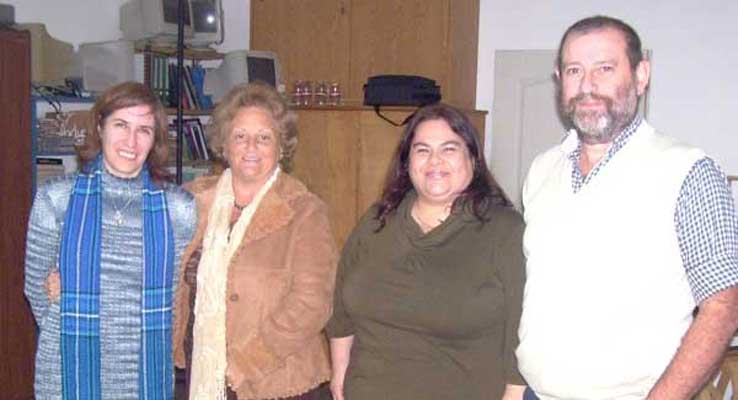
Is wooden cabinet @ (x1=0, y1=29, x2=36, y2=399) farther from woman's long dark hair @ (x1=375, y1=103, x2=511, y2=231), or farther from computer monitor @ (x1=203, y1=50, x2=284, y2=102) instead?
woman's long dark hair @ (x1=375, y1=103, x2=511, y2=231)

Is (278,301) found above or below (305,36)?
below

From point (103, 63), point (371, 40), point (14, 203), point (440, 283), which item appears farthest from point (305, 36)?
point (440, 283)

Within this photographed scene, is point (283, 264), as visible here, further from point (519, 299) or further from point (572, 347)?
point (572, 347)

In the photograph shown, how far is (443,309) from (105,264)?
0.93 m

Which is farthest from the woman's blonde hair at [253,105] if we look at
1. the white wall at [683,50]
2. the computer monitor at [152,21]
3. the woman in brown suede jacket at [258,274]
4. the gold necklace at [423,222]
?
the computer monitor at [152,21]

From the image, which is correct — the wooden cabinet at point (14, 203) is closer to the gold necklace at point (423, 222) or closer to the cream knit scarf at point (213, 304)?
the cream knit scarf at point (213, 304)

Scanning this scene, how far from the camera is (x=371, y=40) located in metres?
4.76

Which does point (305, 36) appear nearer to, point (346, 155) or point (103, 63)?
point (346, 155)

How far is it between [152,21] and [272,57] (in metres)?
0.77

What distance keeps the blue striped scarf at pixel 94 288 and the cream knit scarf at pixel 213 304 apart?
0.09m

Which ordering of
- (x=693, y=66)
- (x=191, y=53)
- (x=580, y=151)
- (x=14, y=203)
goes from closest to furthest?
(x=580, y=151) → (x=14, y=203) → (x=693, y=66) → (x=191, y=53)

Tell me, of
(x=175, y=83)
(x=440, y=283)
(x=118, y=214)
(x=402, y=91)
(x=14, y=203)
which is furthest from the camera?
(x=175, y=83)

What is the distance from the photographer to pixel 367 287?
2.10 metres

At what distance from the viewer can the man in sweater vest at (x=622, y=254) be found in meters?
1.57
